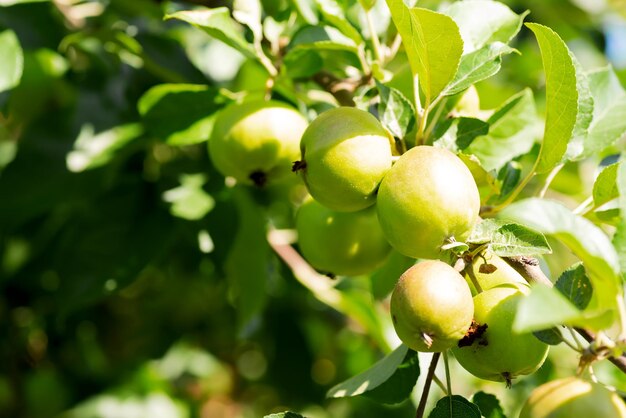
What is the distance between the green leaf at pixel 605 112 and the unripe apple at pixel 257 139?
1.64 feet

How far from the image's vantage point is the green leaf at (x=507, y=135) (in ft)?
4.07

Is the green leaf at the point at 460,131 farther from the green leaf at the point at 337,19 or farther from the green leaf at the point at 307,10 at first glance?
the green leaf at the point at 307,10

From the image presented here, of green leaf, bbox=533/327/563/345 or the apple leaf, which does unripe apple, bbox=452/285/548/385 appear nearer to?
green leaf, bbox=533/327/563/345

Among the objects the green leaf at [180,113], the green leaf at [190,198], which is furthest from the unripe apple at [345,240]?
the green leaf at [190,198]

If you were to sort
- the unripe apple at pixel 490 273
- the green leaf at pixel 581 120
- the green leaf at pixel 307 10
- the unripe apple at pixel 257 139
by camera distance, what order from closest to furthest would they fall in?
1. the unripe apple at pixel 490 273
2. the green leaf at pixel 581 120
3. the unripe apple at pixel 257 139
4. the green leaf at pixel 307 10

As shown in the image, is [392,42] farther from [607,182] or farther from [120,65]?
[120,65]

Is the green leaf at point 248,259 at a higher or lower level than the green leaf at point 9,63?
lower

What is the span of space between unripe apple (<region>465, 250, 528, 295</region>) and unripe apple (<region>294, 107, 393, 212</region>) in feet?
0.55

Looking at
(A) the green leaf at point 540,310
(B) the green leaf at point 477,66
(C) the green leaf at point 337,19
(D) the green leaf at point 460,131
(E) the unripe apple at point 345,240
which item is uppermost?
(A) the green leaf at point 540,310

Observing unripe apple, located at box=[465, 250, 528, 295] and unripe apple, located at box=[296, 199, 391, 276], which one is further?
unripe apple, located at box=[296, 199, 391, 276]

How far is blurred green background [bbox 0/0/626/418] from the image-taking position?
64.1 inches

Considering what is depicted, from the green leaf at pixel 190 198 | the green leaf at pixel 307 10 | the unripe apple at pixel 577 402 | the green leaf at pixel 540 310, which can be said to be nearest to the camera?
the green leaf at pixel 540 310

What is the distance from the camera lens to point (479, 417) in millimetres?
1009

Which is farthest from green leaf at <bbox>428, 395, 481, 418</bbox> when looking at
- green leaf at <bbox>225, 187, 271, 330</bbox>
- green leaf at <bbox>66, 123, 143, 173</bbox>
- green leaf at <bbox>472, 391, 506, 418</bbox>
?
green leaf at <bbox>66, 123, 143, 173</bbox>
